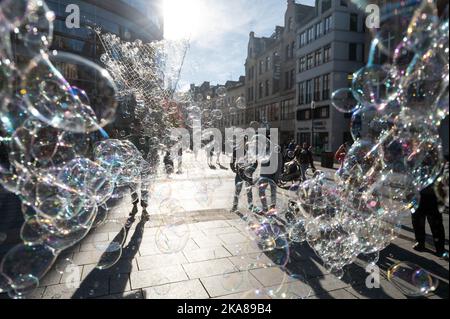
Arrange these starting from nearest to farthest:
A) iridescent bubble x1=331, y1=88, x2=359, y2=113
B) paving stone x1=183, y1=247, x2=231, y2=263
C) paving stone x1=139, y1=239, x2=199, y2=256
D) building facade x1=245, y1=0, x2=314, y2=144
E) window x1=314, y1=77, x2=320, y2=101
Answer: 1. paving stone x1=183, y1=247, x2=231, y2=263
2. paving stone x1=139, y1=239, x2=199, y2=256
3. iridescent bubble x1=331, y1=88, x2=359, y2=113
4. window x1=314, y1=77, x2=320, y2=101
5. building facade x1=245, y1=0, x2=314, y2=144

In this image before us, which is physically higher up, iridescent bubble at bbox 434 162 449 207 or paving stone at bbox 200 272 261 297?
iridescent bubble at bbox 434 162 449 207

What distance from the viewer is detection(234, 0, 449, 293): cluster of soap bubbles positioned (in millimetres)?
3009

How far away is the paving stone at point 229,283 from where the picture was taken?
12.6ft

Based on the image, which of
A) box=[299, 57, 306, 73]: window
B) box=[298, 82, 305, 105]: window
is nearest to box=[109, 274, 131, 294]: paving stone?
box=[298, 82, 305, 105]: window

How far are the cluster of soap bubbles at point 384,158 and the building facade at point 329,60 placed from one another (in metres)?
26.7

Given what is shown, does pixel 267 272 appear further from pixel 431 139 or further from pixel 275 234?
pixel 431 139

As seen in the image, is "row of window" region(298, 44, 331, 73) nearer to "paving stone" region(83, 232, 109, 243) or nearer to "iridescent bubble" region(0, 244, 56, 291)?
"paving stone" region(83, 232, 109, 243)

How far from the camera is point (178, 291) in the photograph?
152 inches

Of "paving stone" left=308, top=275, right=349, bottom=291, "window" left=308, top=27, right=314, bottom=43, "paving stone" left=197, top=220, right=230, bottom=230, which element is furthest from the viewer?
"window" left=308, top=27, right=314, bottom=43

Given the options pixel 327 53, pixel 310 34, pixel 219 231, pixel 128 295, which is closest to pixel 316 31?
pixel 310 34

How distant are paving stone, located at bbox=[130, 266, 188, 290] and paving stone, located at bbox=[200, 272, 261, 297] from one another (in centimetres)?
36

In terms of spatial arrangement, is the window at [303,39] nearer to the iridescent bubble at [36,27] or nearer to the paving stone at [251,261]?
the paving stone at [251,261]

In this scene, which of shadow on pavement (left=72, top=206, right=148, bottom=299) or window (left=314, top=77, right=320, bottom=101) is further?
window (left=314, top=77, right=320, bottom=101)

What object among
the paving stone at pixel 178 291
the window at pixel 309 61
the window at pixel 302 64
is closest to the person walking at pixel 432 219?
the paving stone at pixel 178 291
